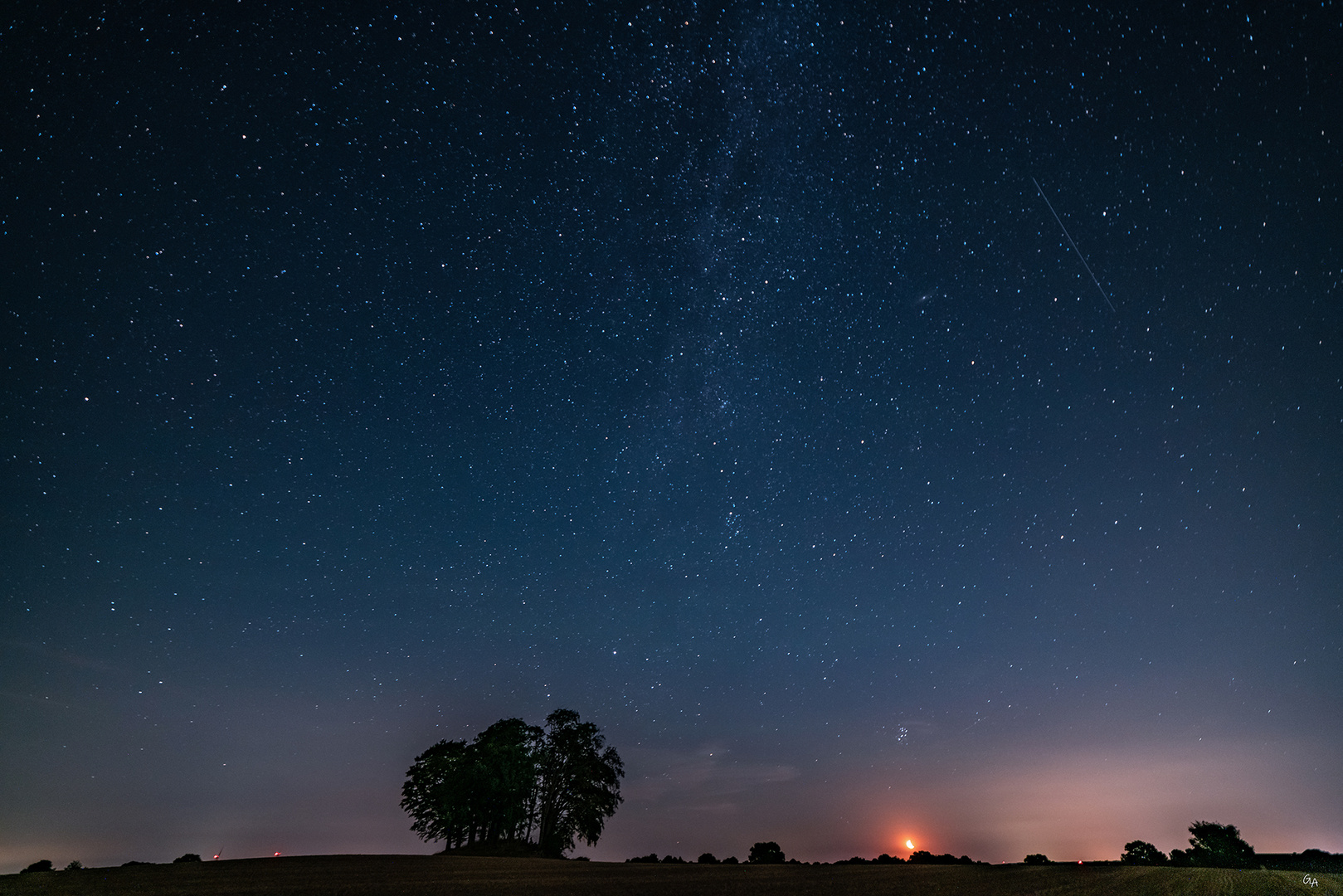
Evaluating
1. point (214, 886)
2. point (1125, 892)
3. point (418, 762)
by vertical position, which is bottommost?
point (1125, 892)

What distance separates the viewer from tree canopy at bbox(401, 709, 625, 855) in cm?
5556

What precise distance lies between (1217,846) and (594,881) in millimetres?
85162

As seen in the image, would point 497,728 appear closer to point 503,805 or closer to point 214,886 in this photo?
point 503,805

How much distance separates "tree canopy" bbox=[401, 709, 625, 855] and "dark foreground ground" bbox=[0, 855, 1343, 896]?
1367cm

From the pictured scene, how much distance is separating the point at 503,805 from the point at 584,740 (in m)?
8.22

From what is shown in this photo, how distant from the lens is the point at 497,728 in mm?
60406

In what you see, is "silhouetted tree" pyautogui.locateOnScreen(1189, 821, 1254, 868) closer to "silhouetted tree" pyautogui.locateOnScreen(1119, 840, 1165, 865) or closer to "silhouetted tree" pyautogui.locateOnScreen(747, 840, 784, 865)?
"silhouetted tree" pyautogui.locateOnScreen(1119, 840, 1165, 865)

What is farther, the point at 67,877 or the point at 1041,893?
the point at 67,877

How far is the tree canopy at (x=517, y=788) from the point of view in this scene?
182 ft

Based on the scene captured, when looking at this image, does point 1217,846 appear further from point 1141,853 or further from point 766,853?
point 766,853

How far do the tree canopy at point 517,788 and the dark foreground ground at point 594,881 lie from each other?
13.7m

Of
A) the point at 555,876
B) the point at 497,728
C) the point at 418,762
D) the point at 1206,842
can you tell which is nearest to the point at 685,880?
the point at 555,876

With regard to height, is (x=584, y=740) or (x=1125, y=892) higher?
(x=584, y=740)

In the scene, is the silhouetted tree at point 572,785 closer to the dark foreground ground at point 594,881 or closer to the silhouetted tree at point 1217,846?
the dark foreground ground at point 594,881
